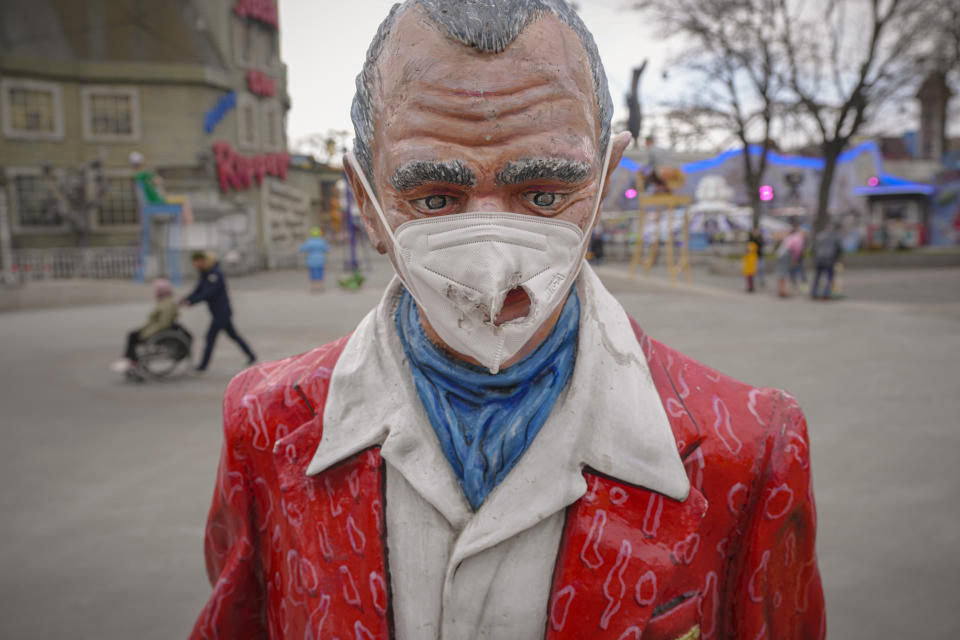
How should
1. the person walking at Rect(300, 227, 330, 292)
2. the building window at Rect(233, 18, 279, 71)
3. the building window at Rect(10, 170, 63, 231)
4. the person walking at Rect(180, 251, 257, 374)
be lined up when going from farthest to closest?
the building window at Rect(233, 18, 279, 71) → the building window at Rect(10, 170, 63, 231) → the person walking at Rect(300, 227, 330, 292) → the person walking at Rect(180, 251, 257, 374)

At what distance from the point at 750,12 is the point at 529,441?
25361 mm

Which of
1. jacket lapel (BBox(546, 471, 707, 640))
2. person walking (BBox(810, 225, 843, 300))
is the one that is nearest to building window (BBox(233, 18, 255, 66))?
person walking (BBox(810, 225, 843, 300))

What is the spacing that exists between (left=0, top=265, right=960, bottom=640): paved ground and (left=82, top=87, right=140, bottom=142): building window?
46.6 feet

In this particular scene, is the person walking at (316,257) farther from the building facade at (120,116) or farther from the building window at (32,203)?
the building window at (32,203)

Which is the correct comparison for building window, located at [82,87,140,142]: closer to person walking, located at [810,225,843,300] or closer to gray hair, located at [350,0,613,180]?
person walking, located at [810,225,843,300]

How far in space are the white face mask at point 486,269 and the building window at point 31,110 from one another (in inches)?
1053

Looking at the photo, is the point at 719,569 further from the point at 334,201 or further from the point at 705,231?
the point at 334,201

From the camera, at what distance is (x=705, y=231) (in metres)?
32.3

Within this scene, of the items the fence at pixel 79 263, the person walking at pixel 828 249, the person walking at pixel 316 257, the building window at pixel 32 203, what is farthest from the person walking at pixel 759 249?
the building window at pixel 32 203

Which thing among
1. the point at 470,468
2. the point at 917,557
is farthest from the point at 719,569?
the point at 917,557

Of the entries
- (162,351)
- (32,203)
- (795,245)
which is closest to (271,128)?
(32,203)

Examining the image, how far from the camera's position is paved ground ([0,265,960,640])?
3633 millimetres

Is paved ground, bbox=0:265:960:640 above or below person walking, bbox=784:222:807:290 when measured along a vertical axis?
below

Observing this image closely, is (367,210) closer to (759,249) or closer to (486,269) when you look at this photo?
(486,269)
